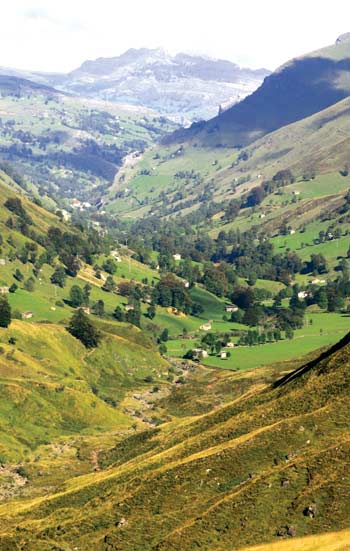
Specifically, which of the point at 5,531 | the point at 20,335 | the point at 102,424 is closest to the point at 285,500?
the point at 5,531

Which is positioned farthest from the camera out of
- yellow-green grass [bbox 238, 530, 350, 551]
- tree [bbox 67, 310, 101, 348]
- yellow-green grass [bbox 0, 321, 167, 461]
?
tree [bbox 67, 310, 101, 348]

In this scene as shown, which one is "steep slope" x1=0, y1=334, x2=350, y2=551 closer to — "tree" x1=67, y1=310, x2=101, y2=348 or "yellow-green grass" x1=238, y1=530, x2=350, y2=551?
"yellow-green grass" x1=238, y1=530, x2=350, y2=551

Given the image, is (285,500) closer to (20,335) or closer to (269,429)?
(269,429)

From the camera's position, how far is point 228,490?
82625 millimetres

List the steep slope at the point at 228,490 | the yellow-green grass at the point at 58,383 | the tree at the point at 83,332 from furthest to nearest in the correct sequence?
the tree at the point at 83,332 → the yellow-green grass at the point at 58,383 → the steep slope at the point at 228,490

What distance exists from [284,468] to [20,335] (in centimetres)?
9796

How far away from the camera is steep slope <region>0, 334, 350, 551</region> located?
249ft

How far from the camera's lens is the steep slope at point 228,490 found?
75.8m

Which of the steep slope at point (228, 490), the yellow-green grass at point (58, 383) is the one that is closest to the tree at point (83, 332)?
the yellow-green grass at point (58, 383)

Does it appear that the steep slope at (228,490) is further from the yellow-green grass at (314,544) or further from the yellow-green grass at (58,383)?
the yellow-green grass at (58,383)

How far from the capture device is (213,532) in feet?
249

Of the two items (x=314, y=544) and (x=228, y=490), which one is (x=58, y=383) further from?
(x=314, y=544)

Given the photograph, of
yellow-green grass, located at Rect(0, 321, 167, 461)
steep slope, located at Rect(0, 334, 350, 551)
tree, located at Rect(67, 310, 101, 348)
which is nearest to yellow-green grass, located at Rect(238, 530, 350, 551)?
steep slope, located at Rect(0, 334, 350, 551)

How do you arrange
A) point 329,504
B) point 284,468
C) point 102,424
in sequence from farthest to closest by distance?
point 102,424 → point 284,468 → point 329,504
